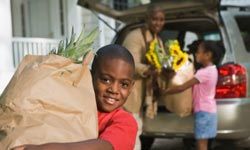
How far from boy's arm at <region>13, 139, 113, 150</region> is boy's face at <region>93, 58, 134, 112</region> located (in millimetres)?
275

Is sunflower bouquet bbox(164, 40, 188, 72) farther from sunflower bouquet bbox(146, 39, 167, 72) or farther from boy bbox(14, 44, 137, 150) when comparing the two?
boy bbox(14, 44, 137, 150)

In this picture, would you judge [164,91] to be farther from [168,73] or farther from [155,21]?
[155,21]

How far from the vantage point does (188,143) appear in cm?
604

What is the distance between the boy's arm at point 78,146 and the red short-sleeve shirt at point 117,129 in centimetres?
5

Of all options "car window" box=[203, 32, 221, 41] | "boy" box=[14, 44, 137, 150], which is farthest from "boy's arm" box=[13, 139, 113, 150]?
"car window" box=[203, 32, 221, 41]

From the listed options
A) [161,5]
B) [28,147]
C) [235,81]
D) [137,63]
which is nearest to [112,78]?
[28,147]

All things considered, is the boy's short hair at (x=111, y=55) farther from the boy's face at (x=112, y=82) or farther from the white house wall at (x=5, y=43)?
the white house wall at (x=5, y=43)

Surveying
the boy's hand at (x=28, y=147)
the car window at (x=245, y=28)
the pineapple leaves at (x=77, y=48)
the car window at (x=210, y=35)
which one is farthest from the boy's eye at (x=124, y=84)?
the car window at (x=210, y=35)

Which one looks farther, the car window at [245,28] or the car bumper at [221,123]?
the car window at [245,28]

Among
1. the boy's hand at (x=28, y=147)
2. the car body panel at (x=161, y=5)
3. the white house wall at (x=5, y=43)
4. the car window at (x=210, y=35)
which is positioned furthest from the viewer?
the white house wall at (x=5, y=43)

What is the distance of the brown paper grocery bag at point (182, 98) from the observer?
482cm

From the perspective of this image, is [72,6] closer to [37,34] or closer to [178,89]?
[37,34]

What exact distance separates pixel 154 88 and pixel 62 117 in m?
3.38

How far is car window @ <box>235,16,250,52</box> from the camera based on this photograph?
5.43 meters
